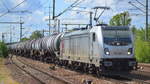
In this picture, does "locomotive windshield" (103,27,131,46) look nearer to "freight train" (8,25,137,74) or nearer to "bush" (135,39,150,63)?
"freight train" (8,25,137,74)

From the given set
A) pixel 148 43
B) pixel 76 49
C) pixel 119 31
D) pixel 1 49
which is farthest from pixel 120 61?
pixel 1 49

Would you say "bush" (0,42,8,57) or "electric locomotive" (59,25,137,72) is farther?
"bush" (0,42,8,57)

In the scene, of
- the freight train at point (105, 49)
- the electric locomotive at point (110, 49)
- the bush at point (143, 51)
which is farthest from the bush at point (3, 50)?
the electric locomotive at point (110, 49)

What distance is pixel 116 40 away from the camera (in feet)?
70.9

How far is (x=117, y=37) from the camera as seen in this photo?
71.4ft

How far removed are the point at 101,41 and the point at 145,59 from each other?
26.2 meters

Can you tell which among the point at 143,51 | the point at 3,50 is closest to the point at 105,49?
the point at 143,51

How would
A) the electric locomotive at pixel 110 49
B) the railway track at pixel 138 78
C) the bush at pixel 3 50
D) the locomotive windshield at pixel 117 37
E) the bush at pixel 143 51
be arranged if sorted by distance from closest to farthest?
1. the railway track at pixel 138 78
2. the electric locomotive at pixel 110 49
3. the locomotive windshield at pixel 117 37
4. the bush at pixel 143 51
5. the bush at pixel 3 50

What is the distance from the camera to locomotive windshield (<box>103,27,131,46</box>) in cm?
2152

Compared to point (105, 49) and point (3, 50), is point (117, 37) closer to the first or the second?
point (105, 49)

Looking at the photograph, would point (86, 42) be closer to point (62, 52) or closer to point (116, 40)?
point (116, 40)

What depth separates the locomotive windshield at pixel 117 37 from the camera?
21.5 metres

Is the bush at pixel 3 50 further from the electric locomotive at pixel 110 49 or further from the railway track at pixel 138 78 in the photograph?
the railway track at pixel 138 78

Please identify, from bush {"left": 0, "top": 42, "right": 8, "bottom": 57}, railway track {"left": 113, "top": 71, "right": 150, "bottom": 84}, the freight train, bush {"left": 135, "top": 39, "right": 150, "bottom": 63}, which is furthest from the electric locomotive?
bush {"left": 0, "top": 42, "right": 8, "bottom": 57}
